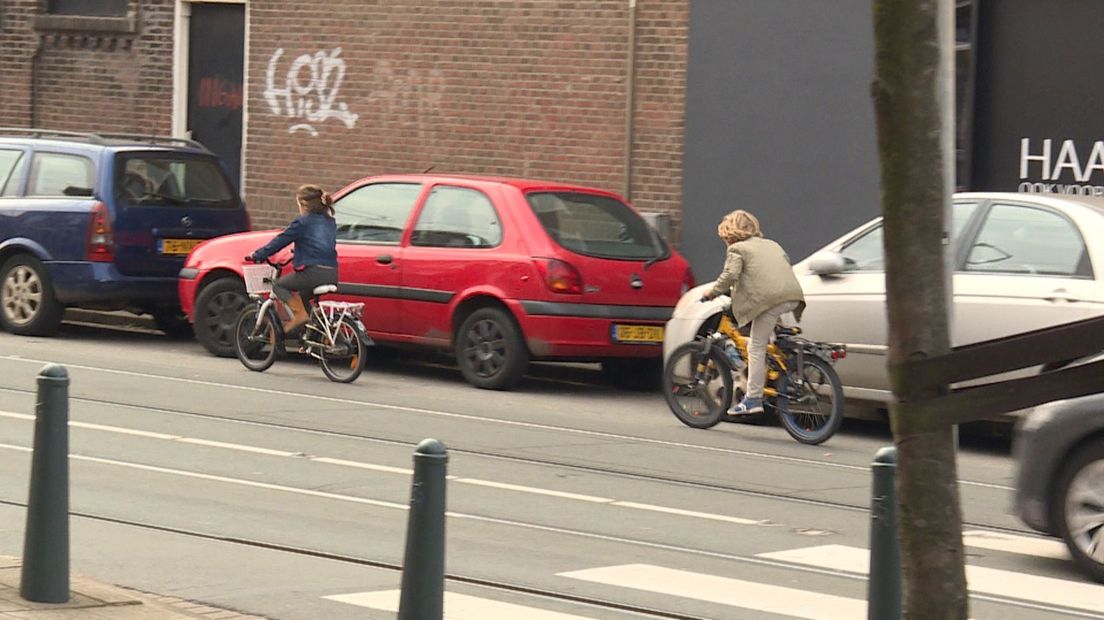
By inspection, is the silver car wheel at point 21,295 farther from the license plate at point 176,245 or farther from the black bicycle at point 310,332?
the black bicycle at point 310,332

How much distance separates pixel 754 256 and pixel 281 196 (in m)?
10.2

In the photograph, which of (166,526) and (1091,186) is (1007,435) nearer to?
(1091,186)

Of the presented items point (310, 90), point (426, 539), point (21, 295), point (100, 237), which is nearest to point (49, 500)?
point (426, 539)

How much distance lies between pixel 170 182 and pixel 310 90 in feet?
14.4

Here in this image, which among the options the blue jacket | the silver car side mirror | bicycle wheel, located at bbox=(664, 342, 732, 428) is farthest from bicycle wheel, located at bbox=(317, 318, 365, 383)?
the silver car side mirror

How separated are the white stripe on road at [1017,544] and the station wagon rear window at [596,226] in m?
6.13

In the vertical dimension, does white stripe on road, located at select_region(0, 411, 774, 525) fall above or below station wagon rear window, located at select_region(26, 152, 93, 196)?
below

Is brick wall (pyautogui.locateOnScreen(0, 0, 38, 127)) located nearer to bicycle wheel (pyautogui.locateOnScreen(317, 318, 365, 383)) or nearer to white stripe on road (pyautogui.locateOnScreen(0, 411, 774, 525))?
bicycle wheel (pyautogui.locateOnScreen(317, 318, 365, 383))

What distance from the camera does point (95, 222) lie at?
17.0 meters

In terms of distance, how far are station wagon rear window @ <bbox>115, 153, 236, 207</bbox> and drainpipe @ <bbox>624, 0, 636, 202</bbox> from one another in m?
3.97

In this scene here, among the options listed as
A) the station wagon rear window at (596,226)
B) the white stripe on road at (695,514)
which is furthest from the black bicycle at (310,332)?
the white stripe on road at (695,514)

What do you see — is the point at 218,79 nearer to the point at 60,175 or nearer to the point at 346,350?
the point at 60,175

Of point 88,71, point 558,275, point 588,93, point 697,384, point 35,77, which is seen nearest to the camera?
point 697,384

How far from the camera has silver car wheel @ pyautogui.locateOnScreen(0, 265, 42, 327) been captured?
17281mm
